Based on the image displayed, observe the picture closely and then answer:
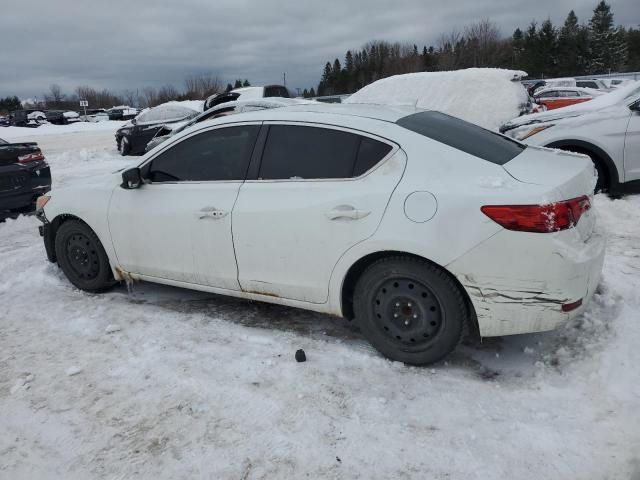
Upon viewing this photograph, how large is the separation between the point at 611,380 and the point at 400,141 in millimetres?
1879

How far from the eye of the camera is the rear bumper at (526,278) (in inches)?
111

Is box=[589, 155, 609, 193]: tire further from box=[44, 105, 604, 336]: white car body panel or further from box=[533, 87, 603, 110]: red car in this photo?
box=[533, 87, 603, 110]: red car

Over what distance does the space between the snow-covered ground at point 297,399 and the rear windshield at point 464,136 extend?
1300 mm

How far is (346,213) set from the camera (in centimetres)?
326

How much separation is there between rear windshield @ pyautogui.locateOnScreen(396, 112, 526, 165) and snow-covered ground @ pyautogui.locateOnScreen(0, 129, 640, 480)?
1.30 m

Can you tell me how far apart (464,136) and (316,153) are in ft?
3.34

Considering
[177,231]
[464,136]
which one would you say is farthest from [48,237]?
[464,136]

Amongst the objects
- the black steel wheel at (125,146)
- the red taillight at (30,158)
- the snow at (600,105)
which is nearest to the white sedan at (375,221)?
the snow at (600,105)

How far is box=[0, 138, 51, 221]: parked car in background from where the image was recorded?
24.3 ft

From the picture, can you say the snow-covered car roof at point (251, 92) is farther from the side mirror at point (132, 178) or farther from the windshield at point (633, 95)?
the side mirror at point (132, 178)

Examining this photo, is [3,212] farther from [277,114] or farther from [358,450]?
[358,450]

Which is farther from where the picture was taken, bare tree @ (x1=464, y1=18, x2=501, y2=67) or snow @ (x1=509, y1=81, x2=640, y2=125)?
bare tree @ (x1=464, y1=18, x2=501, y2=67)

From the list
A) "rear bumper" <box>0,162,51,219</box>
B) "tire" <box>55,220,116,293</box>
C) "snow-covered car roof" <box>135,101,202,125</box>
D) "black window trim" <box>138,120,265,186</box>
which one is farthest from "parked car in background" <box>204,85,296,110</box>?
"black window trim" <box>138,120,265,186</box>

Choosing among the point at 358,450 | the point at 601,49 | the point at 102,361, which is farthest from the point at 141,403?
Answer: the point at 601,49
